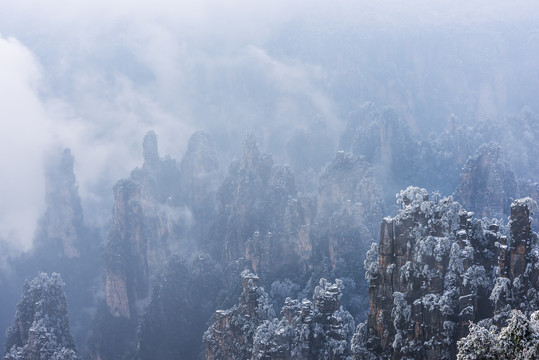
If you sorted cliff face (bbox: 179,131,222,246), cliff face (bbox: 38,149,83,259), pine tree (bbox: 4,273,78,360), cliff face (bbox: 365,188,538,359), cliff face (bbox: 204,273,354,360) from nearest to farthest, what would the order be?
cliff face (bbox: 365,188,538,359)
cliff face (bbox: 204,273,354,360)
pine tree (bbox: 4,273,78,360)
cliff face (bbox: 179,131,222,246)
cliff face (bbox: 38,149,83,259)

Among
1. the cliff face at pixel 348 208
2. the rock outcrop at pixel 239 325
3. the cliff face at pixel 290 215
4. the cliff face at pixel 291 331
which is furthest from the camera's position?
the cliff face at pixel 290 215

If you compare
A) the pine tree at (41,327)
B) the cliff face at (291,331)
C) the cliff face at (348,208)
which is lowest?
the cliff face at (291,331)

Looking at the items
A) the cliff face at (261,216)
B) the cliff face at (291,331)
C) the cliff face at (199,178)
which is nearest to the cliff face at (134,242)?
the cliff face at (199,178)

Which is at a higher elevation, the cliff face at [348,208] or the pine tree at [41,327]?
the cliff face at [348,208]

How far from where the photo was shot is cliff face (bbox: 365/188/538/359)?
149ft

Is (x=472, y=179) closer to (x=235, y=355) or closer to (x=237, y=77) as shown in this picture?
(x=235, y=355)

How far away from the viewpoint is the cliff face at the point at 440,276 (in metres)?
45.5

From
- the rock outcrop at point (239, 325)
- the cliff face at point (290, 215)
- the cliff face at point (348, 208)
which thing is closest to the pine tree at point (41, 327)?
the rock outcrop at point (239, 325)

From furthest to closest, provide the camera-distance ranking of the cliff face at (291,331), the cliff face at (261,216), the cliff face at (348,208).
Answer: the cliff face at (261,216) → the cliff face at (348,208) → the cliff face at (291,331)

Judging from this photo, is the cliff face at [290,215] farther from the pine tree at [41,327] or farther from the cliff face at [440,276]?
the cliff face at [440,276]

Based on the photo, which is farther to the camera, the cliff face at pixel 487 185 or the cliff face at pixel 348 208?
the cliff face at pixel 487 185

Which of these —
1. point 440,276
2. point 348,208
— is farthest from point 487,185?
point 440,276

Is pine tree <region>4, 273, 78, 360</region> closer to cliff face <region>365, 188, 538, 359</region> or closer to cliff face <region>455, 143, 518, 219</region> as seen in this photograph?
cliff face <region>365, 188, 538, 359</region>

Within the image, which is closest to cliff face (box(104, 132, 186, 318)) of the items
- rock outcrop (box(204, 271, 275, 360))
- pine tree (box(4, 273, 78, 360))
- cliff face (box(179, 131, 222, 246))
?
cliff face (box(179, 131, 222, 246))
